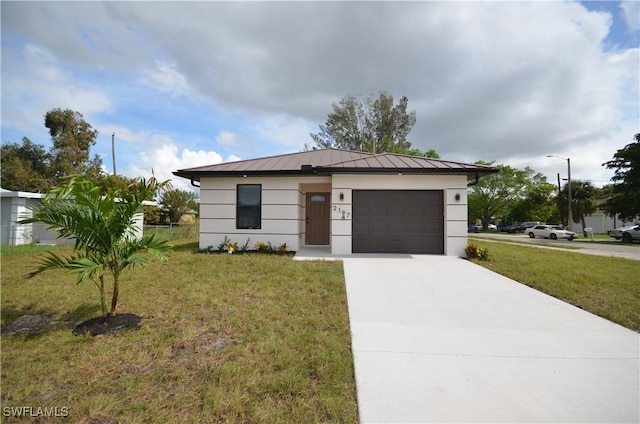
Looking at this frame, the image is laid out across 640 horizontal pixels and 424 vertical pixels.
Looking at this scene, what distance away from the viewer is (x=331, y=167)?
9031mm

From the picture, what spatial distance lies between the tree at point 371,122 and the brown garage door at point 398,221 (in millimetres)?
20833

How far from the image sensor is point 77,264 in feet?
11.4

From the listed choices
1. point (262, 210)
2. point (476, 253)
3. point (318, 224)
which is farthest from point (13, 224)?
point (476, 253)

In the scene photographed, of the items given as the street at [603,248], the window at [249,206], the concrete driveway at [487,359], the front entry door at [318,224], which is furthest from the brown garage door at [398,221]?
the street at [603,248]

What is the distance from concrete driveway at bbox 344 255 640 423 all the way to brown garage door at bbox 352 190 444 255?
3903mm

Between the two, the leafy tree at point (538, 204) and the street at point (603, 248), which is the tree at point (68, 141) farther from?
the leafy tree at point (538, 204)

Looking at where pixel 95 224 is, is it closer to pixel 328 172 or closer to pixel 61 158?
pixel 328 172

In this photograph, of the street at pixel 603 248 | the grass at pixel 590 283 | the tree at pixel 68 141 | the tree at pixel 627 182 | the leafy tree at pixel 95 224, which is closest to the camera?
the leafy tree at pixel 95 224

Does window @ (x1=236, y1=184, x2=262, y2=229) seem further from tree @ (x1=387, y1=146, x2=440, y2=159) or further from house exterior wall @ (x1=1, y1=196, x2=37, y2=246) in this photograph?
tree @ (x1=387, y1=146, x2=440, y2=159)

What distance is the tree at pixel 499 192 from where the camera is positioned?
3834 centimetres

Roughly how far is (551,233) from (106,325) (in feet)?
99.0

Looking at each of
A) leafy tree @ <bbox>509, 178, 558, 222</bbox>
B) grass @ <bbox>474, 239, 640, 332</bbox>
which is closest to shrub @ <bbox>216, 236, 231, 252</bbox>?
Result: grass @ <bbox>474, 239, 640, 332</bbox>

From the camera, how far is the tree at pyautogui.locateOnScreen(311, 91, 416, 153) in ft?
96.9

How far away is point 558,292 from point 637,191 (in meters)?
24.8
